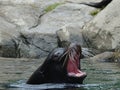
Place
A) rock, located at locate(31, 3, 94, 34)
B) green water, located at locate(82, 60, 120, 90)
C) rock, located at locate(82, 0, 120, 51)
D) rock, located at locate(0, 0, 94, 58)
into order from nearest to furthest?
green water, located at locate(82, 60, 120, 90) < rock, located at locate(82, 0, 120, 51) < rock, located at locate(0, 0, 94, 58) < rock, located at locate(31, 3, 94, 34)

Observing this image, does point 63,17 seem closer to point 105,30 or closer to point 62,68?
point 105,30

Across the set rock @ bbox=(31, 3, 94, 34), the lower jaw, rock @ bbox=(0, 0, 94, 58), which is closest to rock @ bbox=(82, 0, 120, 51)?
rock @ bbox=(0, 0, 94, 58)

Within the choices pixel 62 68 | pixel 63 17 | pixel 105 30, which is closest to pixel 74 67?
pixel 62 68

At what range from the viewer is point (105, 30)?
63.3 feet

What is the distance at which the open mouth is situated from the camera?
9734 millimetres

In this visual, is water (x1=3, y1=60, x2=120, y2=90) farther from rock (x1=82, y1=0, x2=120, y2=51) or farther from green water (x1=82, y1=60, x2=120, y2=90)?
rock (x1=82, y1=0, x2=120, y2=51)

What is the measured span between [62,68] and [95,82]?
1.29m

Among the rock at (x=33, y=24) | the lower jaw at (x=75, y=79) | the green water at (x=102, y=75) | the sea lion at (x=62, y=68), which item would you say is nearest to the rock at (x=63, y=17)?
the rock at (x=33, y=24)

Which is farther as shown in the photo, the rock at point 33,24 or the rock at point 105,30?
the rock at point 33,24

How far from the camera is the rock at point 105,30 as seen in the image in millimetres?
18578

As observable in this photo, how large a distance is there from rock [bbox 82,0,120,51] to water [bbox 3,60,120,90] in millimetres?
3976

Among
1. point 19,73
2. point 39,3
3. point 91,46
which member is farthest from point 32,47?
point 19,73

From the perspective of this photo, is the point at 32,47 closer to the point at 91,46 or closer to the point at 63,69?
the point at 91,46

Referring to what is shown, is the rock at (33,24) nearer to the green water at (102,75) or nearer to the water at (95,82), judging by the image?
the green water at (102,75)
